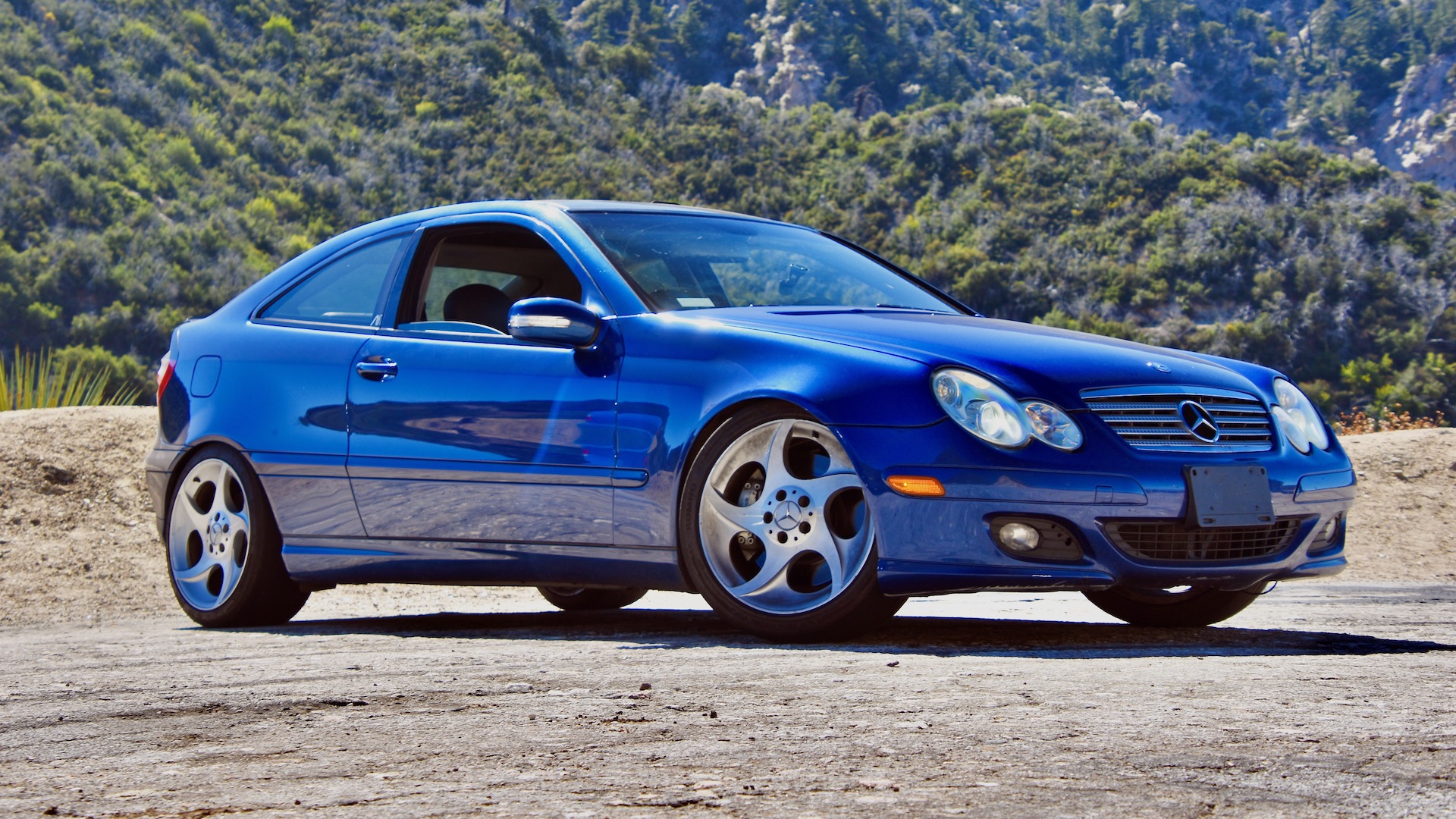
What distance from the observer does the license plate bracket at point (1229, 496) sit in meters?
4.70

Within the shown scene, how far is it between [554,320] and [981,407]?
142cm

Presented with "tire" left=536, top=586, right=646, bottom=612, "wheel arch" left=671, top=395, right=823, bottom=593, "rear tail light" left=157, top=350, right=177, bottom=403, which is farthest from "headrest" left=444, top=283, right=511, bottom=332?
"tire" left=536, top=586, right=646, bottom=612

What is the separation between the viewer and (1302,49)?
119625 millimetres

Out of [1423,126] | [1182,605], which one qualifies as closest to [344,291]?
[1182,605]

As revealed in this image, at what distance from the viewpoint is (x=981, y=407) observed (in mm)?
4625

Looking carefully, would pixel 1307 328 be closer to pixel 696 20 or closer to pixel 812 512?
pixel 812 512

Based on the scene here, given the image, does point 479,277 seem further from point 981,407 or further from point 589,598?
→ point 981,407

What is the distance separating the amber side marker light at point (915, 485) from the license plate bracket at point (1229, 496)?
735mm

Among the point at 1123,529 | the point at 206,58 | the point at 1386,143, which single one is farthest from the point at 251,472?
the point at 1386,143

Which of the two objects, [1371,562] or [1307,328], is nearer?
[1371,562]

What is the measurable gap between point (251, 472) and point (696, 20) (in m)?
96.0

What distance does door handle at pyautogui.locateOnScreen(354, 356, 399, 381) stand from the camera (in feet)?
19.1

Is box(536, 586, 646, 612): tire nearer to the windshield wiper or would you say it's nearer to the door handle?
the door handle

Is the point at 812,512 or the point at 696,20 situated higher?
the point at 696,20
